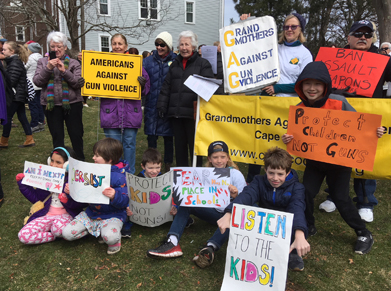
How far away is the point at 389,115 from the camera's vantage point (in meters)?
3.50

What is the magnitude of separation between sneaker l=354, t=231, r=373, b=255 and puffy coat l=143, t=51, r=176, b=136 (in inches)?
120

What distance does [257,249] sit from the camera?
2.44 metres

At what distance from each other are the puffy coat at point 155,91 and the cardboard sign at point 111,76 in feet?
1.16

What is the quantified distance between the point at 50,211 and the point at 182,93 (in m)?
2.36

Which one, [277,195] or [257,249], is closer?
[257,249]

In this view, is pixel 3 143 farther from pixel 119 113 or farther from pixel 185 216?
pixel 185 216

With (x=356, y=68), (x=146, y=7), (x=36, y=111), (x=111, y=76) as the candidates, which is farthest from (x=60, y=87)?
(x=146, y=7)

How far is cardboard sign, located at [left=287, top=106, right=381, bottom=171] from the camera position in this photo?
3.06 meters

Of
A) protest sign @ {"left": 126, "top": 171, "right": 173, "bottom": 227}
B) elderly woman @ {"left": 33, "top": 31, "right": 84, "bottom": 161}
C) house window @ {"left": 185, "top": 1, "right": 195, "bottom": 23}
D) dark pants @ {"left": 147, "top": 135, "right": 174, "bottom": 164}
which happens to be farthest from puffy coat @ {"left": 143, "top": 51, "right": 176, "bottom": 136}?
house window @ {"left": 185, "top": 1, "right": 195, "bottom": 23}

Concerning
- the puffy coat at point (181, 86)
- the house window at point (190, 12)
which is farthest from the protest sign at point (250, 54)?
the house window at point (190, 12)

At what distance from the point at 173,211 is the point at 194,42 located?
2504mm

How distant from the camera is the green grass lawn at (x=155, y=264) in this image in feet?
8.85

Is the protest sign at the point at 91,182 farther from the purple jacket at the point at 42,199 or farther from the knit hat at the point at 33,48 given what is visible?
the knit hat at the point at 33,48

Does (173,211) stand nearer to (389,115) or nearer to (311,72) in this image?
(311,72)
